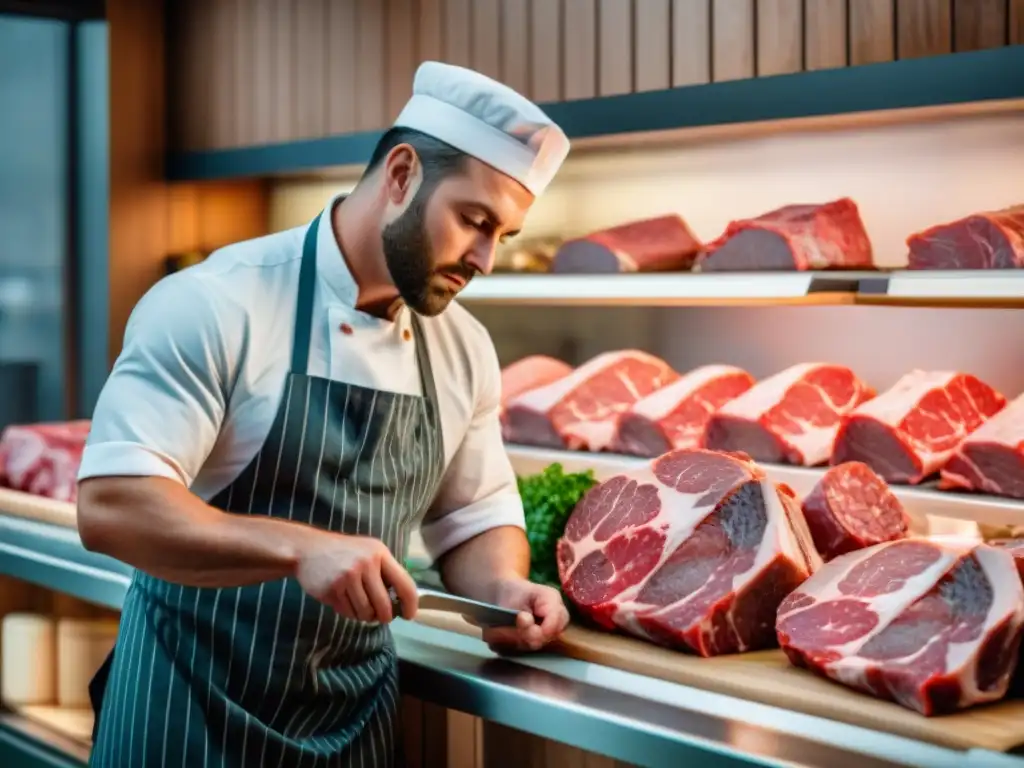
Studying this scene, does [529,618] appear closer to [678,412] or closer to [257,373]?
[257,373]

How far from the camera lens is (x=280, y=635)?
2.09 meters

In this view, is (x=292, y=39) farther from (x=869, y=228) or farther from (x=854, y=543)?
(x=854, y=543)

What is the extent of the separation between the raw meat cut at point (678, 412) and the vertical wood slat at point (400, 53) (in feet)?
3.79

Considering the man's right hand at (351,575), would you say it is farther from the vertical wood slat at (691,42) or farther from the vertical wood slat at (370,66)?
the vertical wood slat at (370,66)

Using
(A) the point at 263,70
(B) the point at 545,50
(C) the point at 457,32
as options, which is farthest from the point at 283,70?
(B) the point at 545,50

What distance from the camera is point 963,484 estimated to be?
256 centimetres

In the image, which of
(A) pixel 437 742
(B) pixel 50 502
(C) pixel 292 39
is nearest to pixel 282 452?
(A) pixel 437 742

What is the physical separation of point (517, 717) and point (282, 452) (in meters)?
0.57

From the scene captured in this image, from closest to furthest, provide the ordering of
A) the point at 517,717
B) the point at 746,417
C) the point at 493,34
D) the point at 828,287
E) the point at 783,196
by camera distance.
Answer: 1. the point at 517,717
2. the point at 828,287
3. the point at 746,417
4. the point at 783,196
5. the point at 493,34

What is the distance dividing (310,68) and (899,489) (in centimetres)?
222

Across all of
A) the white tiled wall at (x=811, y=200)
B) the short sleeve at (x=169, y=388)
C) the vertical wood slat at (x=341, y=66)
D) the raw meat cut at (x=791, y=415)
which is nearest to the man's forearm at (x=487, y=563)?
the short sleeve at (x=169, y=388)

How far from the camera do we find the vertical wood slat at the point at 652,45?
117 inches

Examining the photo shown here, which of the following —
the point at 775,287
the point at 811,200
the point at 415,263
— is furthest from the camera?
the point at 811,200

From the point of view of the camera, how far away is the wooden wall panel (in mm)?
2594
